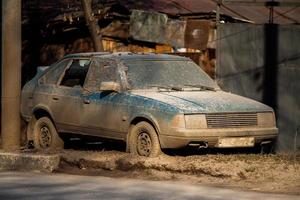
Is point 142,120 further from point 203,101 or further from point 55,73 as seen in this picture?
point 55,73

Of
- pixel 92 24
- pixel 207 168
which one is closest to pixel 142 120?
pixel 207 168

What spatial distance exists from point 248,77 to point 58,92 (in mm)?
3614

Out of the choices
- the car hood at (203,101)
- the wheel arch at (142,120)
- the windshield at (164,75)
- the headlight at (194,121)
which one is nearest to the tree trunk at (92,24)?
the windshield at (164,75)

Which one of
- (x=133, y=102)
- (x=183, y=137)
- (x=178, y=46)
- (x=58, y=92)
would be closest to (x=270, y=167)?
(x=183, y=137)

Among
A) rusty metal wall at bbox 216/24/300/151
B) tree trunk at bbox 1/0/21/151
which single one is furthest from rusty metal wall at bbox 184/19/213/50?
tree trunk at bbox 1/0/21/151

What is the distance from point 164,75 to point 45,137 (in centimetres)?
227

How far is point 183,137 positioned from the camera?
10.7 m

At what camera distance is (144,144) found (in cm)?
1128

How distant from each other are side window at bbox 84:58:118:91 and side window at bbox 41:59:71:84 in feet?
2.49

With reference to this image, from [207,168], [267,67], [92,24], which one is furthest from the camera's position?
[92,24]

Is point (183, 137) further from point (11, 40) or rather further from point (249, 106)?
point (11, 40)

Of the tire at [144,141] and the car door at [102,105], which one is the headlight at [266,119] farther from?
the car door at [102,105]

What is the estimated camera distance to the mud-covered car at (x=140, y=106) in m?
10.9

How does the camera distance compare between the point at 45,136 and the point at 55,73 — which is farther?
the point at 55,73
